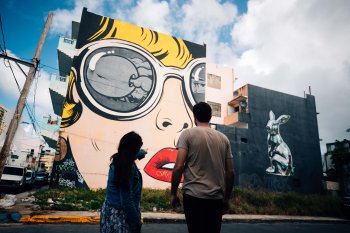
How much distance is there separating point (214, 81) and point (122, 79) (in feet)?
32.1

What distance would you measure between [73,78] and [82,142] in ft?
13.2

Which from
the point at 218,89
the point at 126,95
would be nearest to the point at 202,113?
the point at 126,95

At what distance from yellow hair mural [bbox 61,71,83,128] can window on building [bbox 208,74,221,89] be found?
40.0 ft

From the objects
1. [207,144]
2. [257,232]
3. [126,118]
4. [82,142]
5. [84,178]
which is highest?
[126,118]

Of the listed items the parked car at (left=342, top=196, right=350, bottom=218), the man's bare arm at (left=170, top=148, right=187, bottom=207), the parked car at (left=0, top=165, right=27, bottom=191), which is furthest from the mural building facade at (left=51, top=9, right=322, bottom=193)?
the man's bare arm at (left=170, top=148, right=187, bottom=207)

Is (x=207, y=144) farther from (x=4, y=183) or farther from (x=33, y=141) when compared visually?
(x=33, y=141)

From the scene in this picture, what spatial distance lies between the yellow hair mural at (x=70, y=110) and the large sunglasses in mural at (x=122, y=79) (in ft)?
1.62

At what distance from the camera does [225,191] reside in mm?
2395

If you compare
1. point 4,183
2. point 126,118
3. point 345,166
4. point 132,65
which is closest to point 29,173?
point 4,183

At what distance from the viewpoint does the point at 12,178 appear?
14055 mm

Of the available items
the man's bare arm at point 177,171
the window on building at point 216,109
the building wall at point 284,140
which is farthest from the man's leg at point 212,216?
the window on building at point 216,109

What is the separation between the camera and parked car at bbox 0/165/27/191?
1364 centimetres

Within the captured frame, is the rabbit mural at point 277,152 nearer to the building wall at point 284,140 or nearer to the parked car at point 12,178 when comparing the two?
the building wall at point 284,140

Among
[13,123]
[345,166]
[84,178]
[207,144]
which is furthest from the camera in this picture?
[345,166]
